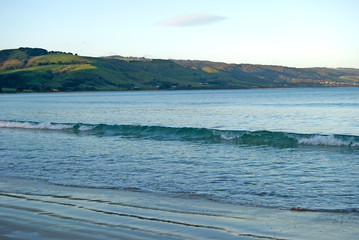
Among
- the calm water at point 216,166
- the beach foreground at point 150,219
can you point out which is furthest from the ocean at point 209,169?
the beach foreground at point 150,219

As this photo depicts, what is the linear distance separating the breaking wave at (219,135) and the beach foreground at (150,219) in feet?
44.5

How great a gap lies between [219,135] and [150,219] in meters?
18.7

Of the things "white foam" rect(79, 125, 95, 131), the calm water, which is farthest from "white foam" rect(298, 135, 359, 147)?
"white foam" rect(79, 125, 95, 131)

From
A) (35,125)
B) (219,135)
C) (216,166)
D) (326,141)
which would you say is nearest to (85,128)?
(35,125)

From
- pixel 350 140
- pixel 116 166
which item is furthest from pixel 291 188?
pixel 350 140

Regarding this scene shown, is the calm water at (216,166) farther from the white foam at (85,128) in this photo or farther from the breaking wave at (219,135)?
the white foam at (85,128)

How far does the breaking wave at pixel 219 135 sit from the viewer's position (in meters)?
21.8

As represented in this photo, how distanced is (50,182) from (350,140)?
15176 millimetres

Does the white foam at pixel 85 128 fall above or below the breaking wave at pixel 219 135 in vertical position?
below

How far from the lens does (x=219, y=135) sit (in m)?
26.7

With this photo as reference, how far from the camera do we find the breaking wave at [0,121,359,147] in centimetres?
2180

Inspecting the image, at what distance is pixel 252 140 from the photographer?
24.6 m

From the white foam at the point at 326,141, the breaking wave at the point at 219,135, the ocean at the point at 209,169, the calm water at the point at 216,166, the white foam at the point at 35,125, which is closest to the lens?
the ocean at the point at 209,169

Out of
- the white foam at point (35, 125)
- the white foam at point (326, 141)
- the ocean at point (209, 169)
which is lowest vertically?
the white foam at point (35, 125)
